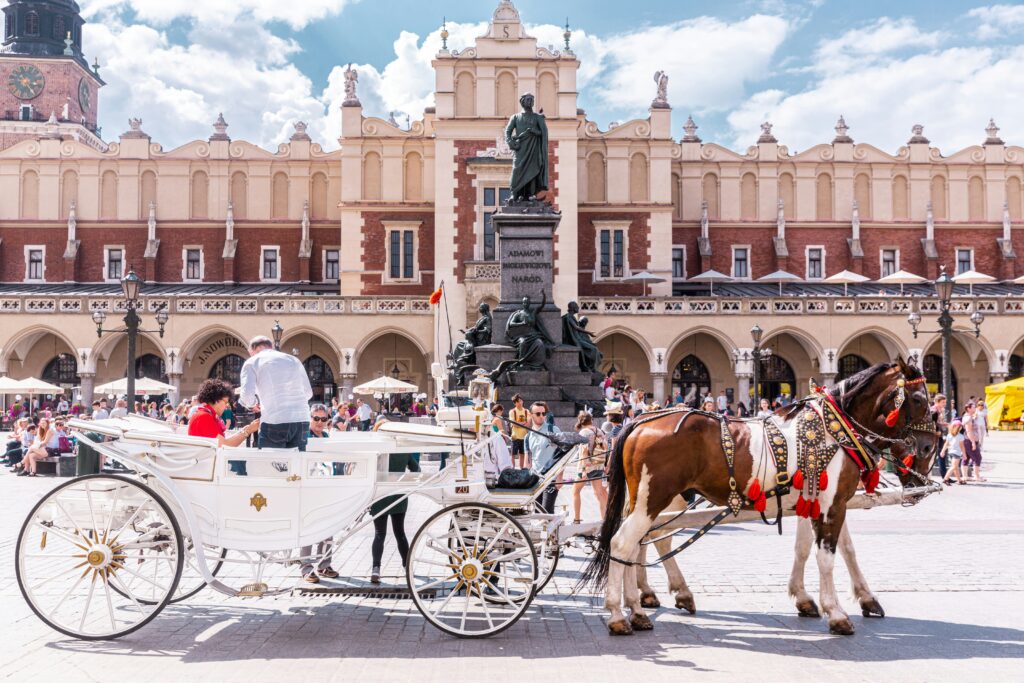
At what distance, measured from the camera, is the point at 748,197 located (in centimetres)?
4288

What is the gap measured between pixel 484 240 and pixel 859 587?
30831 mm

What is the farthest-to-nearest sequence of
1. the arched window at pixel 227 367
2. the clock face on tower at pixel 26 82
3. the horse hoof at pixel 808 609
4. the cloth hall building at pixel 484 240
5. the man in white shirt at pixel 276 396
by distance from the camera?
the clock face on tower at pixel 26 82 < the arched window at pixel 227 367 < the cloth hall building at pixel 484 240 < the horse hoof at pixel 808 609 < the man in white shirt at pixel 276 396

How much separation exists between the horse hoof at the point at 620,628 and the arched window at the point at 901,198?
4054 centimetres

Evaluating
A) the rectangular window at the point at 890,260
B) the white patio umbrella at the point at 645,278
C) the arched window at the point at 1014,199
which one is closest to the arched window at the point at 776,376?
the white patio umbrella at the point at 645,278

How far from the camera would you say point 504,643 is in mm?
6383

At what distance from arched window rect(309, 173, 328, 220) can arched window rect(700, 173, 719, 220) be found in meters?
16.9

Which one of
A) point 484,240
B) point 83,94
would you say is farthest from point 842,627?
point 83,94

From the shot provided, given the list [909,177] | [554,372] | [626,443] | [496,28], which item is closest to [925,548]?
[626,443]

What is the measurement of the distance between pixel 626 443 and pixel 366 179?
112 feet

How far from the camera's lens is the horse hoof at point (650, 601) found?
7457 mm

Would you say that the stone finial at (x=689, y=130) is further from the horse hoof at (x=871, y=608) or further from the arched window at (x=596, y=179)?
the horse hoof at (x=871, y=608)

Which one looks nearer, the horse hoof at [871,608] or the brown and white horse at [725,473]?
the brown and white horse at [725,473]

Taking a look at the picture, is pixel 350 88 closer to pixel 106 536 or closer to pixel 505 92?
pixel 505 92

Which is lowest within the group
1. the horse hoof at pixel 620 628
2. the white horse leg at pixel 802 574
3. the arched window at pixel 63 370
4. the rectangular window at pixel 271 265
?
the horse hoof at pixel 620 628
